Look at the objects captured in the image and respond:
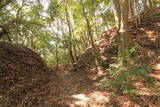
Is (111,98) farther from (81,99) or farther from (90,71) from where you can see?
(90,71)

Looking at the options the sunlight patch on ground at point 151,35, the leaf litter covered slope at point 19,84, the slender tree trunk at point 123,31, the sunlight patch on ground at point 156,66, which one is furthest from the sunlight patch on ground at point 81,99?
the sunlight patch on ground at point 151,35

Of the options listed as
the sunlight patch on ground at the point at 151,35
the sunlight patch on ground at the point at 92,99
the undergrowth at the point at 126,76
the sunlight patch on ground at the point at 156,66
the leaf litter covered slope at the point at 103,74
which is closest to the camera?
the undergrowth at the point at 126,76

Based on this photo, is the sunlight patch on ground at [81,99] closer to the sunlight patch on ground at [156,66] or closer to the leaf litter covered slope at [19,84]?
the leaf litter covered slope at [19,84]

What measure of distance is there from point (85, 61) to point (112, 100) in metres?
6.62

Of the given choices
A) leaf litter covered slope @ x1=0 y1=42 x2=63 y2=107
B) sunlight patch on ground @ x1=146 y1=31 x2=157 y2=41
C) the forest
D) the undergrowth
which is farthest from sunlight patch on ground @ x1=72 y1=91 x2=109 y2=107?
sunlight patch on ground @ x1=146 y1=31 x2=157 y2=41

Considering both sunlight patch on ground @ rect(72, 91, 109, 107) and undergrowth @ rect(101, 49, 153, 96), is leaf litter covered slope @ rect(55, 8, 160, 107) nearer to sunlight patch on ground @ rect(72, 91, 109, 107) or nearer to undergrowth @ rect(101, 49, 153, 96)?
sunlight patch on ground @ rect(72, 91, 109, 107)

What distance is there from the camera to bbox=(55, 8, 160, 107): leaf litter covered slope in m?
5.41

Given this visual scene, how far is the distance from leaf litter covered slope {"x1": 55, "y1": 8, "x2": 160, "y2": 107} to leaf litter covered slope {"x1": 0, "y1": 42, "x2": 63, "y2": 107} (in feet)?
3.37

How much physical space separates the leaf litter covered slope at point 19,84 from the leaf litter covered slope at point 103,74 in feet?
3.37

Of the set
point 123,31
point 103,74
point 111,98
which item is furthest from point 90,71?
point 111,98

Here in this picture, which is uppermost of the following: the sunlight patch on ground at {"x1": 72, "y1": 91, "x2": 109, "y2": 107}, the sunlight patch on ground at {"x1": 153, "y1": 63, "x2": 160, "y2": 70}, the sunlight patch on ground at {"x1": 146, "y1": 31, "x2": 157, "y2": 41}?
the sunlight patch on ground at {"x1": 146, "y1": 31, "x2": 157, "y2": 41}

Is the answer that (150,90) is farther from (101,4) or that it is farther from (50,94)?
(101,4)

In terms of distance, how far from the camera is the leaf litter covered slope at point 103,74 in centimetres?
541

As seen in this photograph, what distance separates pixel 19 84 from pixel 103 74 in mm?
4908
